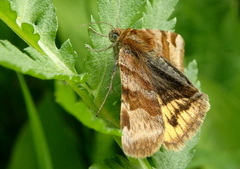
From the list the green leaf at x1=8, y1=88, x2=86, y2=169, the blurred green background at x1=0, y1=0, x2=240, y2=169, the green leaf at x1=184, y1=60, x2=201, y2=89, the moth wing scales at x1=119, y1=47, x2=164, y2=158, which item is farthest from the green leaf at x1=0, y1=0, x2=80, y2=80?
the blurred green background at x1=0, y1=0, x2=240, y2=169

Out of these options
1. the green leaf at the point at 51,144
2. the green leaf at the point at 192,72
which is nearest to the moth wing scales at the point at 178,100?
the green leaf at the point at 192,72

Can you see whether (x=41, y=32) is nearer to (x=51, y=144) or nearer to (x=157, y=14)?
(x=157, y=14)

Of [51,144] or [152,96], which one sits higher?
[152,96]

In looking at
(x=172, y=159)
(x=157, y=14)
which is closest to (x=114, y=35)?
(x=157, y=14)

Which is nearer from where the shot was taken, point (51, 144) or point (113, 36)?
point (113, 36)

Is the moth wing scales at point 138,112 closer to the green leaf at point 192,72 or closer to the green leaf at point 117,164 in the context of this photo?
the green leaf at point 117,164

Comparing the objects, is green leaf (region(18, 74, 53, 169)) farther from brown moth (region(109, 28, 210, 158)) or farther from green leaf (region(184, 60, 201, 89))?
green leaf (region(184, 60, 201, 89))

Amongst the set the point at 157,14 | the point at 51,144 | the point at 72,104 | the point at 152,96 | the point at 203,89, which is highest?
the point at 72,104
